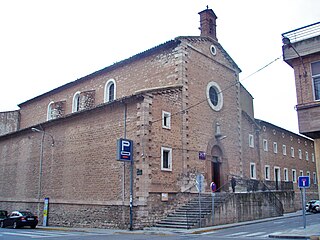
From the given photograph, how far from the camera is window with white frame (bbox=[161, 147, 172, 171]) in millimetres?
21688

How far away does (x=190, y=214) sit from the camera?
67.7ft

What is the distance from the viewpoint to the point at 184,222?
19750 millimetres

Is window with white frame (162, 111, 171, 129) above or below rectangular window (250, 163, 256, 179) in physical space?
above

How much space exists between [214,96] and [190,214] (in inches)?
418

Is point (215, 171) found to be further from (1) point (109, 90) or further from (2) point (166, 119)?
(1) point (109, 90)

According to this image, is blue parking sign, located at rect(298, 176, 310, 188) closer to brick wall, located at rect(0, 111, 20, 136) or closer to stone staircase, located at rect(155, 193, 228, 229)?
stone staircase, located at rect(155, 193, 228, 229)

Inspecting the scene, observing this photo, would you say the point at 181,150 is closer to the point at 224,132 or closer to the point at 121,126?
the point at 121,126

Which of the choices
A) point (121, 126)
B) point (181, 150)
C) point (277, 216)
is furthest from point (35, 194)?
point (277, 216)

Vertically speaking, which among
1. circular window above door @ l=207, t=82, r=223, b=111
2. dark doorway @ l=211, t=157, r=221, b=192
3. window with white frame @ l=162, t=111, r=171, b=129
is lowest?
dark doorway @ l=211, t=157, r=221, b=192

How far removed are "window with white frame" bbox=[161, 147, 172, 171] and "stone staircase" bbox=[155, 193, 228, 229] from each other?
2.56 m

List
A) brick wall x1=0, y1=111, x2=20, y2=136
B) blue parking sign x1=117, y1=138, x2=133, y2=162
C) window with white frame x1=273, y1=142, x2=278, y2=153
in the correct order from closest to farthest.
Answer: blue parking sign x1=117, y1=138, x2=133, y2=162
window with white frame x1=273, y1=142, x2=278, y2=153
brick wall x1=0, y1=111, x2=20, y2=136

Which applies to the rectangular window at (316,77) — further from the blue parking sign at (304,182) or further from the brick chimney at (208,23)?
the brick chimney at (208,23)

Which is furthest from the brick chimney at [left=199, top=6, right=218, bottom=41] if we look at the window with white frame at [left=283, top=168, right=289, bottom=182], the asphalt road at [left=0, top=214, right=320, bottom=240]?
the window with white frame at [left=283, top=168, right=289, bottom=182]

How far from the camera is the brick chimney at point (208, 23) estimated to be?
93.9 feet
